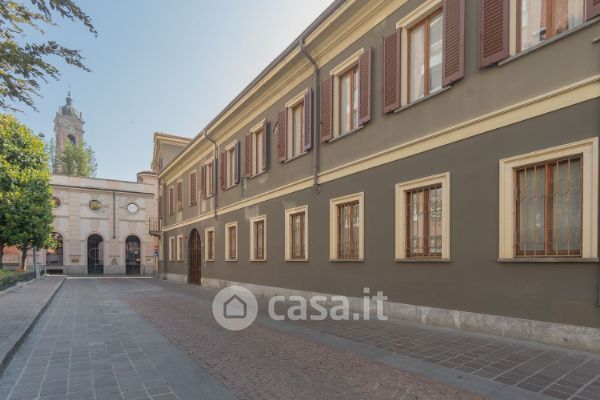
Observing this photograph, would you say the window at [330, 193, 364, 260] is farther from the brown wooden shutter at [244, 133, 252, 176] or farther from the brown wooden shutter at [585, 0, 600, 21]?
the brown wooden shutter at [244, 133, 252, 176]

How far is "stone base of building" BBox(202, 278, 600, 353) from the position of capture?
17.0 feet

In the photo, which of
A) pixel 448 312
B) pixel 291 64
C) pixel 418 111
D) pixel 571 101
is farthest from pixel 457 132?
pixel 291 64

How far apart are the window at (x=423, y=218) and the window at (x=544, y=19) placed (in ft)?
8.45

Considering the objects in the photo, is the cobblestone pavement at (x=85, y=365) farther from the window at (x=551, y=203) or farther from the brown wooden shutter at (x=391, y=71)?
the brown wooden shutter at (x=391, y=71)

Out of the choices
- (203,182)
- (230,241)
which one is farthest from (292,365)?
(203,182)

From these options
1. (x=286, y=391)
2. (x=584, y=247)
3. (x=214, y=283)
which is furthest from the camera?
(x=214, y=283)

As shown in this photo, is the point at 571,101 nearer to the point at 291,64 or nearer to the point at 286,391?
the point at 286,391

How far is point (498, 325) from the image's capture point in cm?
616

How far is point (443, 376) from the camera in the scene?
4.45 meters

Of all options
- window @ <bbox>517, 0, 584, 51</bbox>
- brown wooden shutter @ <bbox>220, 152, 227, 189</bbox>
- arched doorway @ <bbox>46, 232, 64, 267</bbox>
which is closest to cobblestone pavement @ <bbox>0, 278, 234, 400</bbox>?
window @ <bbox>517, 0, 584, 51</bbox>

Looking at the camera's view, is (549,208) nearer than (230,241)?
Yes

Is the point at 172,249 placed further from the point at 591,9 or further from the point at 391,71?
the point at 591,9

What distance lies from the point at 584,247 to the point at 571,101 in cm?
209

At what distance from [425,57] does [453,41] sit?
0.81 meters
